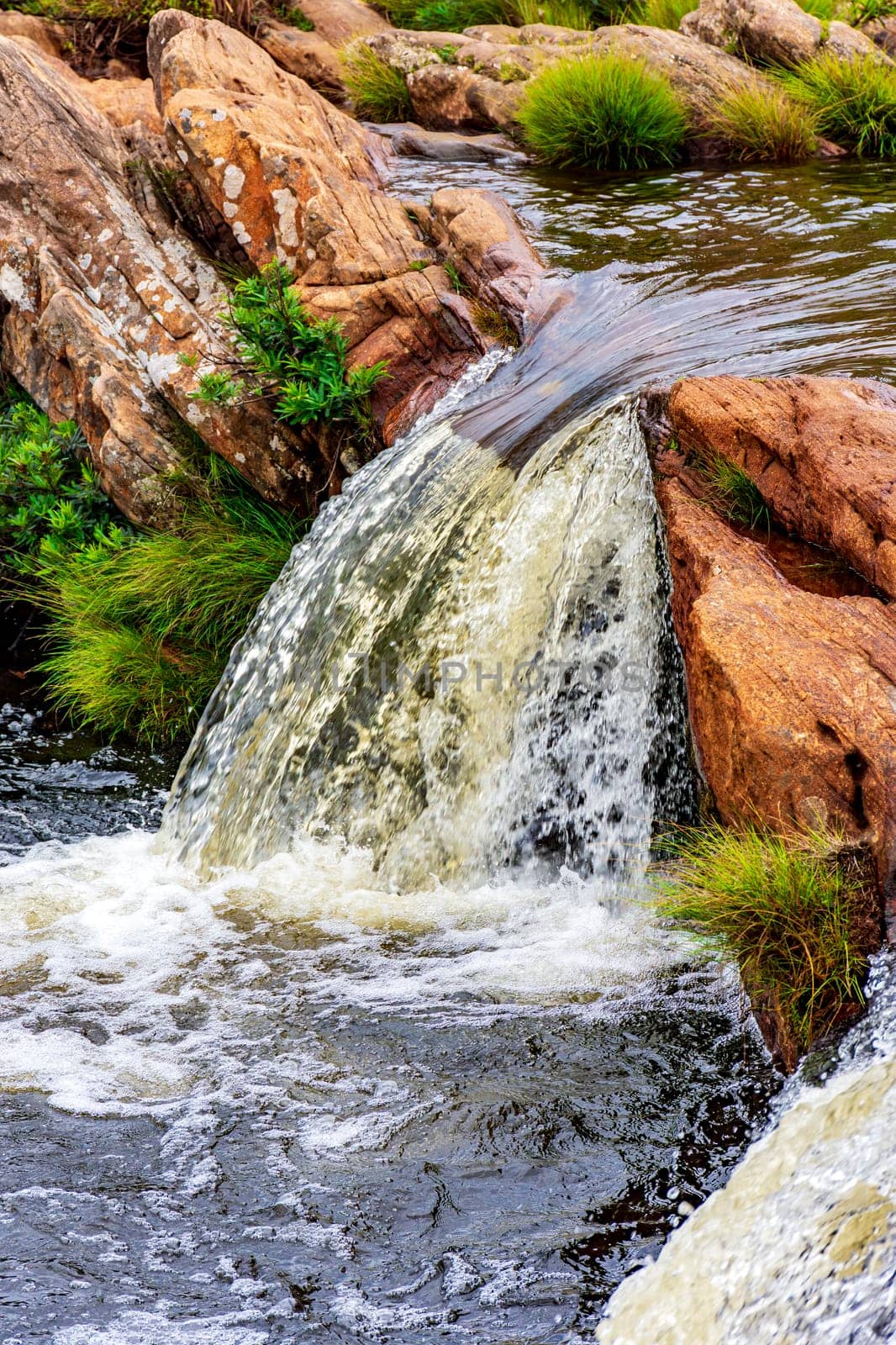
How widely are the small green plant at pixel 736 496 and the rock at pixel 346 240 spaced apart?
2126mm

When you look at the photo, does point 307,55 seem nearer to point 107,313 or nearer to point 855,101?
point 855,101

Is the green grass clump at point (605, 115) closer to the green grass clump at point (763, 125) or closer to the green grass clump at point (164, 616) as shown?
the green grass clump at point (763, 125)

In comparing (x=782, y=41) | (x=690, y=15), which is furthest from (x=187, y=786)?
(x=690, y=15)

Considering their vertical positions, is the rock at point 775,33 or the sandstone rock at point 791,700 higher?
the rock at point 775,33

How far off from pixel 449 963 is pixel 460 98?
29.2 feet

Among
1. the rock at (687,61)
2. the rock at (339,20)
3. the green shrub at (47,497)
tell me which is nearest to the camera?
the green shrub at (47,497)

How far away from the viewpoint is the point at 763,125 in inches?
353

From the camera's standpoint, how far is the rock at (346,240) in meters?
6.43

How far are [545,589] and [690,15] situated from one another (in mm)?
8336

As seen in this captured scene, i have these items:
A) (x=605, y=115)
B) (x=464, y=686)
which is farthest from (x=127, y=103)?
(x=464, y=686)

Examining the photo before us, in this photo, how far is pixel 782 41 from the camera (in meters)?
9.80

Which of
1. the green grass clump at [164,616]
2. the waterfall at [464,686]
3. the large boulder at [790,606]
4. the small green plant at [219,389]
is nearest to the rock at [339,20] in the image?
the small green plant at [219,389]

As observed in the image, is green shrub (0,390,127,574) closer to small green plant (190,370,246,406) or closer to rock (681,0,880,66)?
small green plant (190,370,246,406)

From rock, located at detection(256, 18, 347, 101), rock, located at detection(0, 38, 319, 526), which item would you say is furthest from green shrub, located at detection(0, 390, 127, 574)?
rock, located at detection(256, 18, 347, 101)
